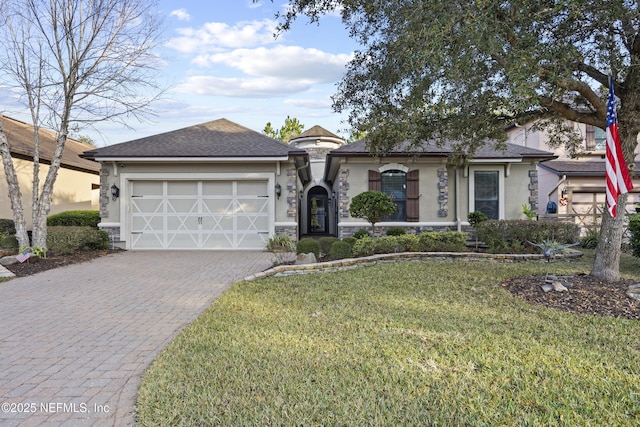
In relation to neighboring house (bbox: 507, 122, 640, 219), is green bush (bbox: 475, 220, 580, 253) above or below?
below

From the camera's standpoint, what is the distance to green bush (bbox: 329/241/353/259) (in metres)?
9.17

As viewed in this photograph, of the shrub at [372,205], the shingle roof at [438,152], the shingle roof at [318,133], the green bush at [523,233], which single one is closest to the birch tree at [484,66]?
the shrub at [372,205]

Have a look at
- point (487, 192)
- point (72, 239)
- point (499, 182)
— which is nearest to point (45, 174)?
point (72, 239)

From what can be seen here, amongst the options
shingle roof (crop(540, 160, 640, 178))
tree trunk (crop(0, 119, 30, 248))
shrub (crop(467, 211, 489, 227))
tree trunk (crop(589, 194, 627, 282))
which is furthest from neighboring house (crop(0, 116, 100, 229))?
shingle roof (crop(540, 160, 640, 178))

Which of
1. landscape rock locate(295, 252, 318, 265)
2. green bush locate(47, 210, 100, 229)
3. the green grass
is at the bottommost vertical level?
the green grass

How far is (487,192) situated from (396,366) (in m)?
11.2

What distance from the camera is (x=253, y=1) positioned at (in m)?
6.09

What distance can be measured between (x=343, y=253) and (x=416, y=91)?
13.7ft

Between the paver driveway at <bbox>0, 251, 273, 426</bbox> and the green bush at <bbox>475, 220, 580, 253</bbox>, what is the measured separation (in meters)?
6.43

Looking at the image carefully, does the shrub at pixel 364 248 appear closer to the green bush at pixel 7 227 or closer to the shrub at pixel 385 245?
the shrub at pixel 385 245

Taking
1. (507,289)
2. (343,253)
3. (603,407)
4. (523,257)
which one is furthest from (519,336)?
(523,257)

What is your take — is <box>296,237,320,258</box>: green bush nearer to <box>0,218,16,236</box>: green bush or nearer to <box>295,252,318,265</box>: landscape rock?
<box>295,252,318,265</box>: landscape rock

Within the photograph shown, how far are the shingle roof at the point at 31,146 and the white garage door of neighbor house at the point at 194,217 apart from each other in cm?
369

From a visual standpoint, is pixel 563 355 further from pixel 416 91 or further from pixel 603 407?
pixel 416 91
